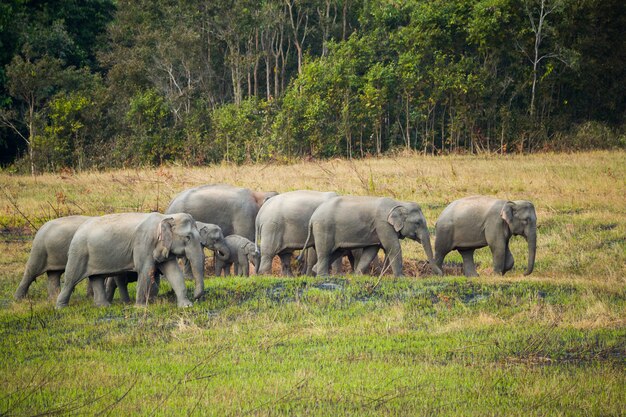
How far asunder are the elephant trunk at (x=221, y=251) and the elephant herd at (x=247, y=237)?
3 centimetres

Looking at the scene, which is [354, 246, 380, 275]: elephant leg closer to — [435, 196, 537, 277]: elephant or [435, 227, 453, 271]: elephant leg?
[435, 227, 453, 271]: elephant leg

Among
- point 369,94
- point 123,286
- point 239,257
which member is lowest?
point 239,257

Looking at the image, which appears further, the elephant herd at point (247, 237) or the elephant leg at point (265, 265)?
the elephant leg at point (265, 265)

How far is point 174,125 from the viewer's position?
158 feet

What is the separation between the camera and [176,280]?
14820 millimetres

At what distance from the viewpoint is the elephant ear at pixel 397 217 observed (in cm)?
1775

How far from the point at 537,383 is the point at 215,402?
11.1 ft

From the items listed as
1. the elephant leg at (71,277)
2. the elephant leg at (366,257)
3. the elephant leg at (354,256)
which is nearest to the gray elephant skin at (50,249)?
the elephant leg at (71,277)

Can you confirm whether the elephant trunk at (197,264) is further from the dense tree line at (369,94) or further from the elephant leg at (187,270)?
the dense tree line at (369,94)

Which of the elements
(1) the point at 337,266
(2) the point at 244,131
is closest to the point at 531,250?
(1) the point at 337,266

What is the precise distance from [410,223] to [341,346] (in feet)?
20.2

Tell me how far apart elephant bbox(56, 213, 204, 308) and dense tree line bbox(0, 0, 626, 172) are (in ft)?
80.4

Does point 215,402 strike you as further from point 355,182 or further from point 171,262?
point 355,182

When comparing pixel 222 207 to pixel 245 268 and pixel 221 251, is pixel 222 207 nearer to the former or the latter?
pixel 245 268
